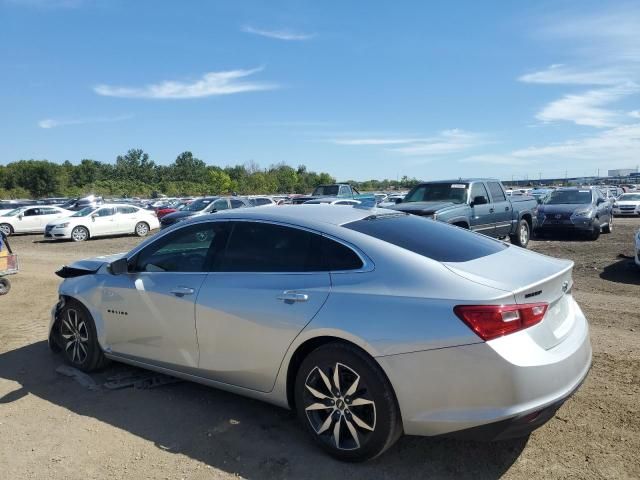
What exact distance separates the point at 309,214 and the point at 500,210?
32.9 ft

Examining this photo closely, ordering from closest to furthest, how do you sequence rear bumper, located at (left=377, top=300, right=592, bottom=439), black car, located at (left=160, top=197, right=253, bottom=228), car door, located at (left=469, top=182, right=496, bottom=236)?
rear bumper, located at (left=377, top=300, right=592, bottom=439), car door, located at (left=469, top=182, right=496, bottom=236), black car, located at (left=160, top=197, right=253, bottom=228)

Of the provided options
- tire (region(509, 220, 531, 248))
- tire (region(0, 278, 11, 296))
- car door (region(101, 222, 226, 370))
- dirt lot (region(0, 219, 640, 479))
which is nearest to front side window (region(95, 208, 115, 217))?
tire (region(0, 278, 11, 296))

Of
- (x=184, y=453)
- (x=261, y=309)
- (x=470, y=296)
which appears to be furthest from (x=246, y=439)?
(x=470, y=296)

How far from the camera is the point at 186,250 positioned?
4.43 m

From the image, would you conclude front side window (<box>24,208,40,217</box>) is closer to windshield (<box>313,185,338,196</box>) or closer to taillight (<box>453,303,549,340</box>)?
windshield (<box>313,185,338,196</box>)

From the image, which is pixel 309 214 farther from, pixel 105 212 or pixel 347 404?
pixel 105 212

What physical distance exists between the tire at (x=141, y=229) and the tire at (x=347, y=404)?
2205 centimetres

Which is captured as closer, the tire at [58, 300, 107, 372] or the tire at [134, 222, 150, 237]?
the tire at [58, 300, 107, 372]

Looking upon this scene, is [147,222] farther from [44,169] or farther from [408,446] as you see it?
[44,169]

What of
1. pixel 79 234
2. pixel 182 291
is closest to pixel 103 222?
pixel 79 234

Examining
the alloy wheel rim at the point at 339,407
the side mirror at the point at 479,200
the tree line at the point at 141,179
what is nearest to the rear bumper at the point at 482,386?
the alloy wheel rim at the point at 339,407

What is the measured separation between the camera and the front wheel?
23.9 meters

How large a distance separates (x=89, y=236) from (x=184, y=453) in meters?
21.0

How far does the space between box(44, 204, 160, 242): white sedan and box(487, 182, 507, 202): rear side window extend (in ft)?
54.5
